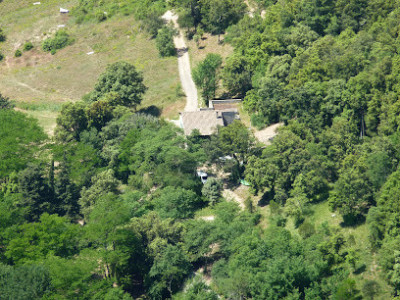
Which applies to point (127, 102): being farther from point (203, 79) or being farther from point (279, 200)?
point (279, 200)

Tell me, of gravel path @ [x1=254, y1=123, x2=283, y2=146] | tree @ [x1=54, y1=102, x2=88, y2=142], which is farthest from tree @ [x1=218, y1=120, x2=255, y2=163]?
tree @ [x1=54, y1=102, x2=88, y2=142]

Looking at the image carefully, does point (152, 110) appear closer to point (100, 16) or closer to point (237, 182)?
point (237, 182)

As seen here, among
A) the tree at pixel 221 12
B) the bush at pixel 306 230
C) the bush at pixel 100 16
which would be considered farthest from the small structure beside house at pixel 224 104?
the bush at pixel 100 16

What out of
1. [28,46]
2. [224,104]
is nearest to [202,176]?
[224,104]

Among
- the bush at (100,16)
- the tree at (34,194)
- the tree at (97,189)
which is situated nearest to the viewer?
the tree at (97,189)

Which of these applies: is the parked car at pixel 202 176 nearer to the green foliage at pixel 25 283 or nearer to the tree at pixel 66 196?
the tree at pixel 66 196

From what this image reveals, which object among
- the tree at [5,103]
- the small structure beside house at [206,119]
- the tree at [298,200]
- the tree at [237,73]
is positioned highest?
the tree at [237,73]
